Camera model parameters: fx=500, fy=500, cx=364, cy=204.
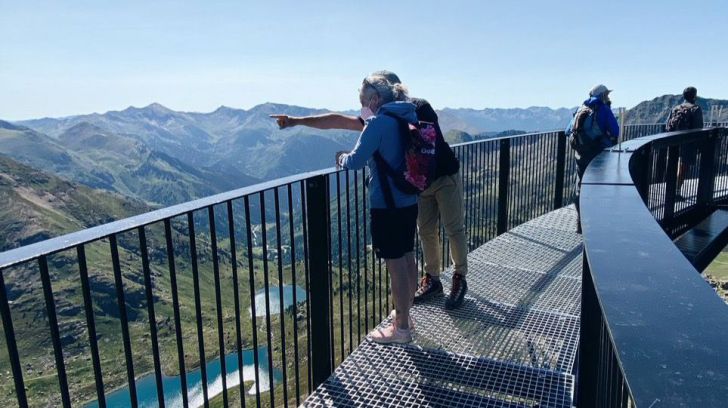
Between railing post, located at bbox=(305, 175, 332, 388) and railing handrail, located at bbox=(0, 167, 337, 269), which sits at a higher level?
railing handrail, located at bbox=(0, 167, 337, 269)

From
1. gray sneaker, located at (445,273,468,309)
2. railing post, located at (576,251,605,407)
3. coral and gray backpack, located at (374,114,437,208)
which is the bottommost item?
gray sneaker, located at (445,273,468,309)

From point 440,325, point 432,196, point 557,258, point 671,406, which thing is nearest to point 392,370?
point 440,325

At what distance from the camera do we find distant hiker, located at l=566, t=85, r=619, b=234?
614cm

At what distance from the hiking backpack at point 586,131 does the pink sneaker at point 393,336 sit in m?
3.60

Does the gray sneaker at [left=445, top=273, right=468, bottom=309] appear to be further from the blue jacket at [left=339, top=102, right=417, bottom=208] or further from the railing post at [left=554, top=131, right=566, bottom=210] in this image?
the railing post at [left=554, top=131, right=566, bottom=210]

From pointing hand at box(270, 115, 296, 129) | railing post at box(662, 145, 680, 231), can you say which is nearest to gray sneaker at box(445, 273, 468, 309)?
pointing hand at box(270, 115, 296, 129)

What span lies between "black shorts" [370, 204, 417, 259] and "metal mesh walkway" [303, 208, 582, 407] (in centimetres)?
92

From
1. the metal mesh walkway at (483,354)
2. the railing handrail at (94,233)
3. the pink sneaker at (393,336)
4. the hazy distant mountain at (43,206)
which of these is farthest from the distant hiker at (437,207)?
the hazy distant mountain at (43,206)

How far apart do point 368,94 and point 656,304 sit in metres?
2.69

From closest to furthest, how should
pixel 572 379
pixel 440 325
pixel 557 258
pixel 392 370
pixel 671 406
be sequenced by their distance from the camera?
pixel 671 406
pixel 572 379
pixel 392 370
pixel 440 325
pixel 557 258

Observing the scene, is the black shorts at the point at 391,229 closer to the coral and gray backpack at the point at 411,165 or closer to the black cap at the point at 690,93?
the coral and gray backpack at the point at 411,165

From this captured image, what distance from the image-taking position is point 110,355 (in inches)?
3863

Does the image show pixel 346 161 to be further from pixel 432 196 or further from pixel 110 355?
pixel 110 355

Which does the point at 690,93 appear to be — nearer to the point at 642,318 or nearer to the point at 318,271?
the point at 318,271
